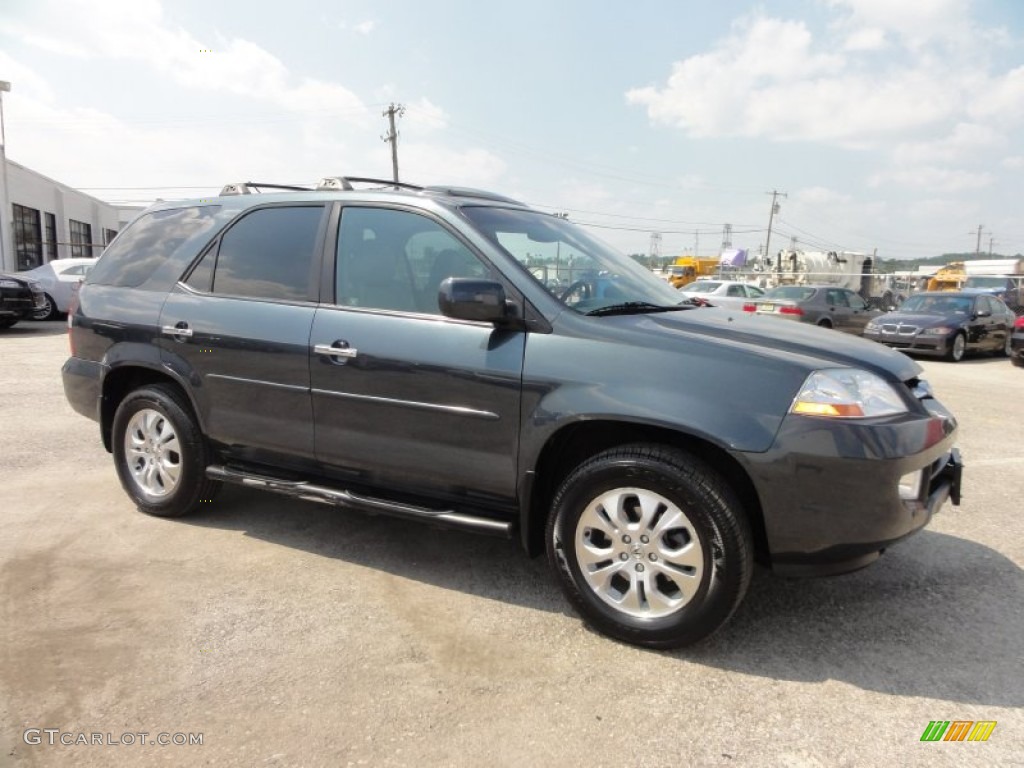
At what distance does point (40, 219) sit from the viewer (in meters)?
33.3

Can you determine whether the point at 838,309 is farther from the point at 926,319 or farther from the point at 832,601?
the point at 832,601

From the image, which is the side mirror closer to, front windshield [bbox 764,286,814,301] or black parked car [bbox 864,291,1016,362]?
black parked car [bbox 864,291,1016,362]

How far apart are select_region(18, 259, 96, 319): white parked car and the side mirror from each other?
51.0ft

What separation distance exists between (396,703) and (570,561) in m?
0.88

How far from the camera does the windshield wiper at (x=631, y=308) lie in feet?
10.2

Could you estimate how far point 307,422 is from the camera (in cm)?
350

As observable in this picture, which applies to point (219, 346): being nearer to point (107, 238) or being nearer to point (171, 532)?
point (171, 532)

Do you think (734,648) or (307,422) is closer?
(734,648)

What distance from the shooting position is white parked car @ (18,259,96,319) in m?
15.6

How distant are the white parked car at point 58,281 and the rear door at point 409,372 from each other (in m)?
14.8

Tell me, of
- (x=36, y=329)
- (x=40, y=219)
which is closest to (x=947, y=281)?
(x=36, y=329)

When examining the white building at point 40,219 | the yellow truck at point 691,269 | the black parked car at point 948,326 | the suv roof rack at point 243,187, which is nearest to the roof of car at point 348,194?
the suv roof rack at point 243,187

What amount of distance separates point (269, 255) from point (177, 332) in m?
0.69

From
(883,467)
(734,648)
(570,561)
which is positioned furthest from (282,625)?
(883,467)
